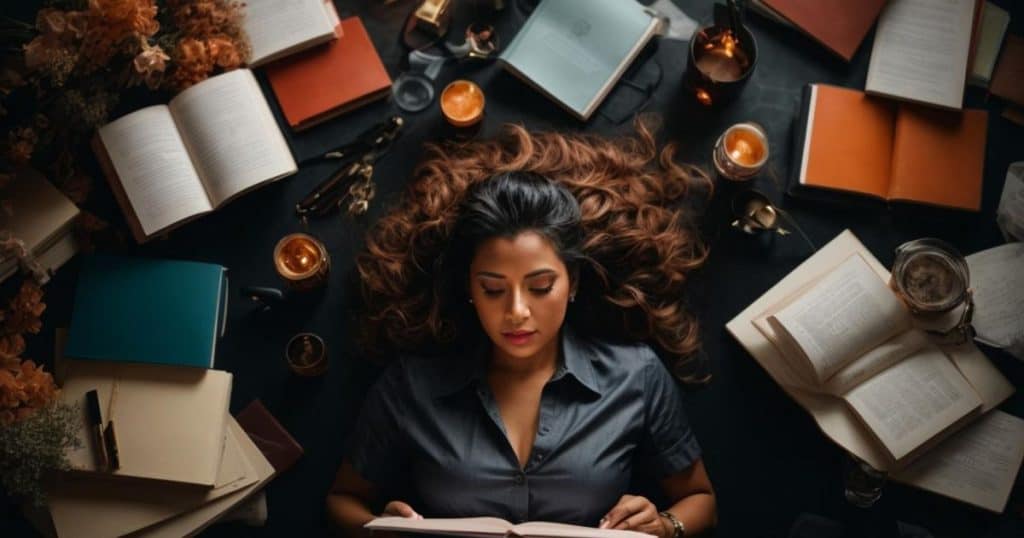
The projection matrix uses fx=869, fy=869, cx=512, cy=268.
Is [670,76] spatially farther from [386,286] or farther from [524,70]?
[386,286]

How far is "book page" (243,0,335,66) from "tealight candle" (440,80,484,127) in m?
0.44

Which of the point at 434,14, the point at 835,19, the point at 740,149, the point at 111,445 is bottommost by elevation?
the point at 111,445

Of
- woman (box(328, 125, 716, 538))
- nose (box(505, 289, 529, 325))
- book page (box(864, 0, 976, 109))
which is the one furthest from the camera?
book page (box(864, 0, 976, 109))

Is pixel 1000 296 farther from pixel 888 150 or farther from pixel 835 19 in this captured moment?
pixel 835 19

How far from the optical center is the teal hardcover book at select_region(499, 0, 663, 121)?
9.48ft

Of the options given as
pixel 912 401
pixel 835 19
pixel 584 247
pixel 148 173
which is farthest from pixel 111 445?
pixel 835 19

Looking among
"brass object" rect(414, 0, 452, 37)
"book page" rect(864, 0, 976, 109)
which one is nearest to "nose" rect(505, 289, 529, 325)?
"brass object" rect(414, 0, 452, 37)

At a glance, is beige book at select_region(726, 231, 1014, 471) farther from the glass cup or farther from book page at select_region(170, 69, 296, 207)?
book page at select_region(170, 69, 296, 207)

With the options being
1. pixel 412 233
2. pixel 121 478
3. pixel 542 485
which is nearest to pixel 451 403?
pixel 542 485

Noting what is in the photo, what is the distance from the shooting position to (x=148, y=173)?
2.67 m

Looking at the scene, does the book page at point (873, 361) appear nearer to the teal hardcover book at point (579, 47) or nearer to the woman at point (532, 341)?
the woman at point (532, 341)

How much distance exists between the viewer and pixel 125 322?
266 centimetres

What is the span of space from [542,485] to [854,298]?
3.58 feet

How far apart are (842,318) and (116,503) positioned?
2.19 meters
